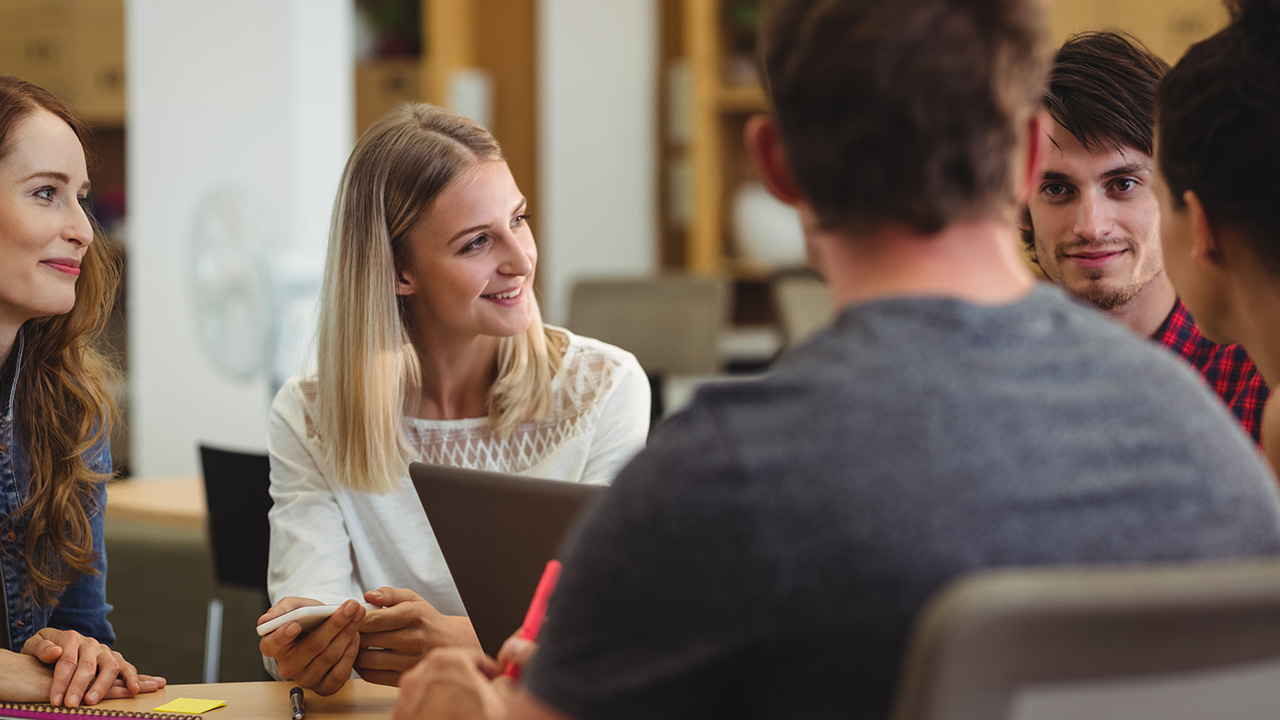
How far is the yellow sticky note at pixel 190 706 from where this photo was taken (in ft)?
3.74

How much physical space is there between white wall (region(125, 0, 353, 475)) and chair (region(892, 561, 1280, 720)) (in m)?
3.81

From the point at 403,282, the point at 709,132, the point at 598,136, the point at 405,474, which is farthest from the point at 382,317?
the point at 598,136

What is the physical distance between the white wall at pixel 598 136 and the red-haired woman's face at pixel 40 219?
3992 mm

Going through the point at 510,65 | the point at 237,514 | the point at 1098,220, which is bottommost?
the point at 237,514

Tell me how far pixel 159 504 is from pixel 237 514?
613 mm

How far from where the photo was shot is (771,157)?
0.79m

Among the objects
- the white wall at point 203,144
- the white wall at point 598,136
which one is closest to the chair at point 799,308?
the white wall at point 598,136

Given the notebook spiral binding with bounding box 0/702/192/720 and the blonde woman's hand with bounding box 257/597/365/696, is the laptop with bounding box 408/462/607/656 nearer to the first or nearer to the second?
the blonde woman's hand with bounding box 257/597/365/696

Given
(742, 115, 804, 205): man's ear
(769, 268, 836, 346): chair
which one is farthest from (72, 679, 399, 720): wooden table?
(769, 268, 836, 346): chair

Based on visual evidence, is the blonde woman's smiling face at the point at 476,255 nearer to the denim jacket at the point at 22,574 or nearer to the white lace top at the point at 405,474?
the white lace top at the point at 405,474

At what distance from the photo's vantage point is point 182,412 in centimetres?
438

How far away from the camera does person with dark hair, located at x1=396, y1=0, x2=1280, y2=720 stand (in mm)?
601

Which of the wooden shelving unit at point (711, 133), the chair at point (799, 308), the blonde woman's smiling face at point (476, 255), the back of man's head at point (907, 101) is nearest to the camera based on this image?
the back of man's head at point (907, 101)

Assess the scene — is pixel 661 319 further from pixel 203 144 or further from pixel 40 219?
pixel 40 219
